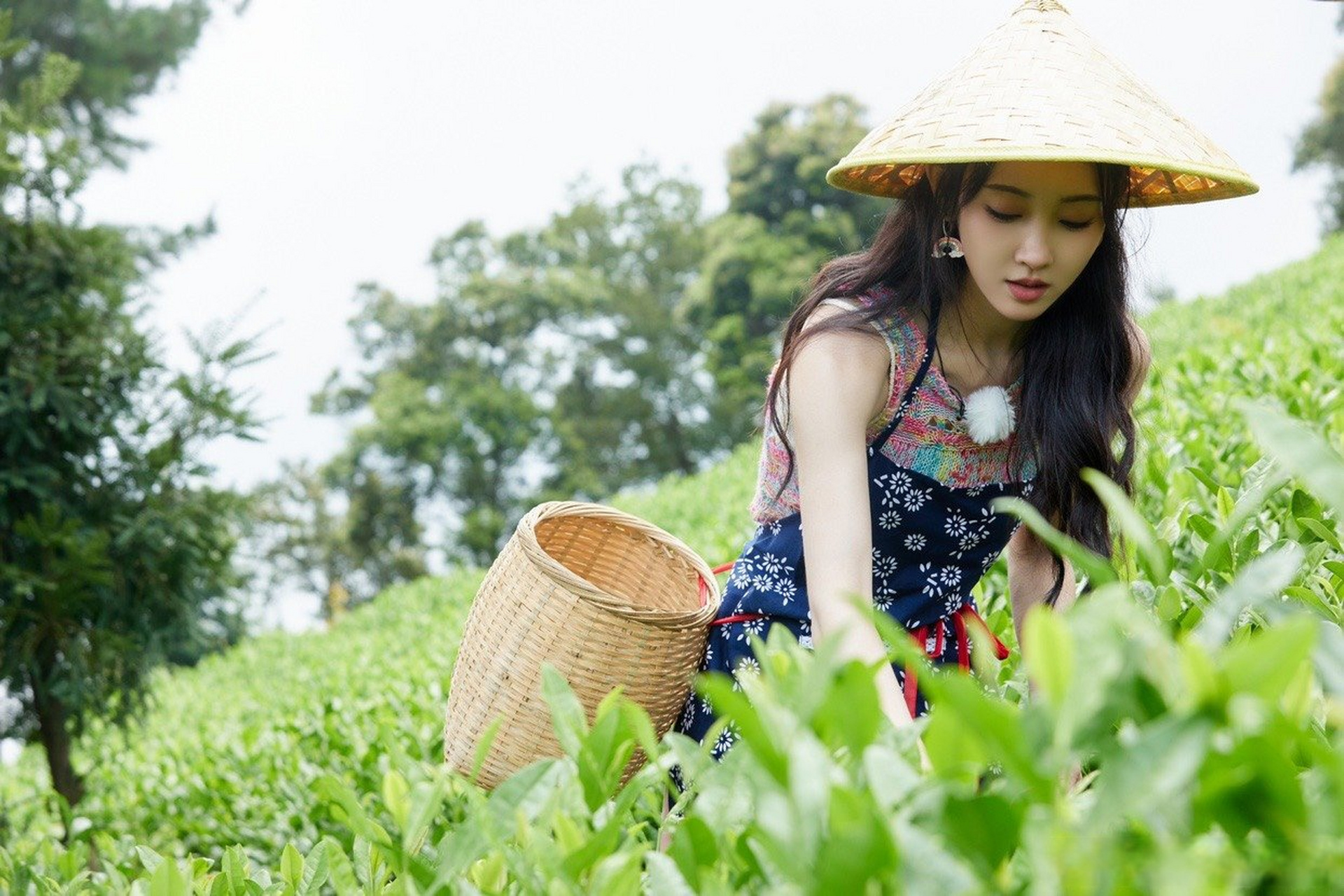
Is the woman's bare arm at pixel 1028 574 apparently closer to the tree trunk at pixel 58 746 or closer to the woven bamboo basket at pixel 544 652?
the woven bamboo basket at pixel 544 652

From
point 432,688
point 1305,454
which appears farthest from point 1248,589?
point 432,688

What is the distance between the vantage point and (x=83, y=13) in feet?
37.7

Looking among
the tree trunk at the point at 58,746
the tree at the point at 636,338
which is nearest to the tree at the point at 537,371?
the tree at the point at 636,338

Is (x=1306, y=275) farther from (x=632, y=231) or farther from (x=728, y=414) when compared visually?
(x=632, y=231)

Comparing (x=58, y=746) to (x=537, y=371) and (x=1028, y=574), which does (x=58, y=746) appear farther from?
(x=537, y=371)

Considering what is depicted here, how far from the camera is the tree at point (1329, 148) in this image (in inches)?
1106

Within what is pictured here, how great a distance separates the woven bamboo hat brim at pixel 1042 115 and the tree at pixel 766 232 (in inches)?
935

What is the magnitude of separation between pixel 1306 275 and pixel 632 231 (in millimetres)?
23751

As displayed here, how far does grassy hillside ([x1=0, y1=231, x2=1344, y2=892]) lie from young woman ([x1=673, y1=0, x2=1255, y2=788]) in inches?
7.6

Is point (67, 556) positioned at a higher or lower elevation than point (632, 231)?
lower

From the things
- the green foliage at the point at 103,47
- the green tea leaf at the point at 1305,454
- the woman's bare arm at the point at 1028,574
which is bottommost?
the green tea leaf at the point at 1305,454

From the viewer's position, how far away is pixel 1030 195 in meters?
1.85

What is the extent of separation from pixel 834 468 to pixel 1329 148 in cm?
3122

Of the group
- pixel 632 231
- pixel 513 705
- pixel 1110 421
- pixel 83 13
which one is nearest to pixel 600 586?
pixel 513 705
